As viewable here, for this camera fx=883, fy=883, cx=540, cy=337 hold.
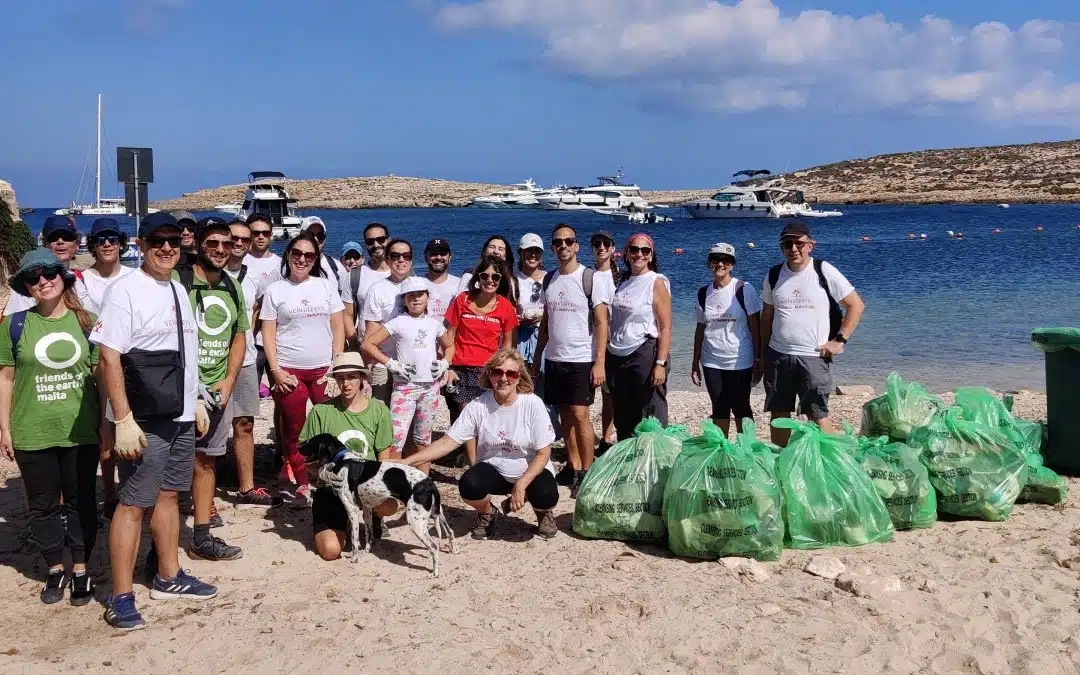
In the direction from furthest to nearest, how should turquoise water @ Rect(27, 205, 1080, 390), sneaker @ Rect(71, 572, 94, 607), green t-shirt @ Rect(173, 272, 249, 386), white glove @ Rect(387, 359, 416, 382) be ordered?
1. turquoise water @ Rect(27, 205, 1080, 390)
2. white glove @ Rect(387, 359, 416, 382)
3. green t-shirt @ Rect(173, 272, 249, 386)
4. sneaker @ Rect(71, 572, 94, 607)

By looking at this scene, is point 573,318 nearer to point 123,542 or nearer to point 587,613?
point 587,613

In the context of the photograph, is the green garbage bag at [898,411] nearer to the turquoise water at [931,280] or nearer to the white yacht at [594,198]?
the turquoise water at [931,280]

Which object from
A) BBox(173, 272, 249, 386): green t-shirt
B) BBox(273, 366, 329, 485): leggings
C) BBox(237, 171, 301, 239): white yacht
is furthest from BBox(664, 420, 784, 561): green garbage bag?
BBox(237, 171, 301, 239): white yacht

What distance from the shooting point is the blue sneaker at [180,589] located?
3961 mm

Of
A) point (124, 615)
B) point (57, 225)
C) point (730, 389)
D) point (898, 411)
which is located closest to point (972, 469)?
point (898, 411)

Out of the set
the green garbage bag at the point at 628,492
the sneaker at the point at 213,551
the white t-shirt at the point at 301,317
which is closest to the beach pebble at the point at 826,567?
the green garbage bag at the point at 628,492

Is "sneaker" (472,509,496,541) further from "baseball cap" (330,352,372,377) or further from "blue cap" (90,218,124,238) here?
"blue cap" (90,218,124,238)

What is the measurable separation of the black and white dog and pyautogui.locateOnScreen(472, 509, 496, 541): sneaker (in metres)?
0.30

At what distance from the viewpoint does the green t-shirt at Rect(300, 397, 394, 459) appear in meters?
4.68

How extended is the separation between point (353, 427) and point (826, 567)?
2487mm

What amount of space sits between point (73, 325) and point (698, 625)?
3.02m

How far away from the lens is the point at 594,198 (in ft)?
249

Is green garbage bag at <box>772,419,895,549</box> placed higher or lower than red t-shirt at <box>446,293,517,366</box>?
lower

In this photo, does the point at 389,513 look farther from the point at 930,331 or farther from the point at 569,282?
the point at 930,331
